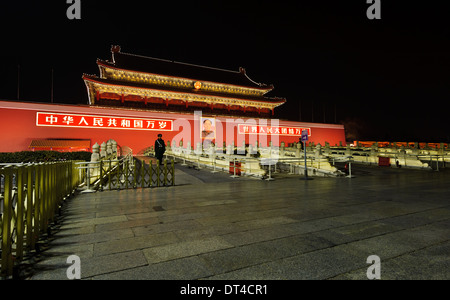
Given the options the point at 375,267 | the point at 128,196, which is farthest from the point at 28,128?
the point at 375,267

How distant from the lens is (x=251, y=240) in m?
3.45

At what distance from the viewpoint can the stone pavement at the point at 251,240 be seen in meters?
2.56

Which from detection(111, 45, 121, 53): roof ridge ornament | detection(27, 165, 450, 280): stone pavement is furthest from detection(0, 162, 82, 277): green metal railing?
detection(111, 45, 121, 53): roof ridge ornament

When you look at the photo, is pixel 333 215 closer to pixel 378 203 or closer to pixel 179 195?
pixel 378 203

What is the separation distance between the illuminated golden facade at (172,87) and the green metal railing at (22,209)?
83.8 ft

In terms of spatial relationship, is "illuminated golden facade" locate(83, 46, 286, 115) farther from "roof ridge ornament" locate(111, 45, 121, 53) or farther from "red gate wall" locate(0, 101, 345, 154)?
"red gate wall" locate(0, 101, 345, 154)

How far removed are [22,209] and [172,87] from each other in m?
30.3

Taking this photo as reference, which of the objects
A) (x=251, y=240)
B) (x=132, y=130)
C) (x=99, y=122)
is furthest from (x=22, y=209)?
(x=132, y=130)

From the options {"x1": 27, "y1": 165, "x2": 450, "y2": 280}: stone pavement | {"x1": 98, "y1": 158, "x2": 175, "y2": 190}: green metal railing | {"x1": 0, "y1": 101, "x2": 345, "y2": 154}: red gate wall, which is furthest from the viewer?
{"x1": 0, "y1": 101, "x2": 345, "y2": 154}: red gate wall

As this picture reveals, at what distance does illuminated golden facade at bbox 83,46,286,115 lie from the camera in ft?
93.2

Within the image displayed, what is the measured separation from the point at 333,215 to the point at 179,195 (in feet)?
14.3

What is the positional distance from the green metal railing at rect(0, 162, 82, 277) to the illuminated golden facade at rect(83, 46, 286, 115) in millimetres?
25529

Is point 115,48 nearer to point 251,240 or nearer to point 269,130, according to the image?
point 269,130

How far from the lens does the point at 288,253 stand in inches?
117
